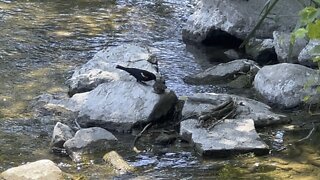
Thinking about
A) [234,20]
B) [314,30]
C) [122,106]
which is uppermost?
[314,30]

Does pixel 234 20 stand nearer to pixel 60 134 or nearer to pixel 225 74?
pixel 225 74

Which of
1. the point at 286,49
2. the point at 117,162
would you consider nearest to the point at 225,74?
the point at 286,49

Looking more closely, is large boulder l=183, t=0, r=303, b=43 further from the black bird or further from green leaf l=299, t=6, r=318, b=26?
green leaf l=299, t=6, r=318, b=26

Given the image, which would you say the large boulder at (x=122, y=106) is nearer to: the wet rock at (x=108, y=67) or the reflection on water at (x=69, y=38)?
the wet rock at (x=108, y=67)

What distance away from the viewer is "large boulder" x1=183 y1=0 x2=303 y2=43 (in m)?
7.62

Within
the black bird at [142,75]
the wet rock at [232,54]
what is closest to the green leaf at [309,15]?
the black bird at [142,75]

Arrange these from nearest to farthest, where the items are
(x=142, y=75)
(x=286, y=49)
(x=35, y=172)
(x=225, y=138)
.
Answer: (x=35, y=172) < (x=225, y=138) < (x=142, y=75) < (x=286, y=49)

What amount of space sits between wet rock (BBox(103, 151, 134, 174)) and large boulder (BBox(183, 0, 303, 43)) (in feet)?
11.4

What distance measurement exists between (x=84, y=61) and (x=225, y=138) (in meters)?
2.88

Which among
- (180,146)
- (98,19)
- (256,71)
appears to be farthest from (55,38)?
(180,146)

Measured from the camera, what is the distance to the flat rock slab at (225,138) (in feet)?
15.3

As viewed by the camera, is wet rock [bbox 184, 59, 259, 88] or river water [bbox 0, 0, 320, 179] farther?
wet rock [bbox 184, 59, 259, 88]

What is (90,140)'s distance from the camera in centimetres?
486

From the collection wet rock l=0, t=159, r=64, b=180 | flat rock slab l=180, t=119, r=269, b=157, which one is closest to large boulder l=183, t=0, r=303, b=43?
flat rock slab l=180, t=119, r=269, b=157
